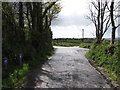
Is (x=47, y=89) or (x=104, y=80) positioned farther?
(x=104, y=80)

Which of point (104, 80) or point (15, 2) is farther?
point (15, 2)

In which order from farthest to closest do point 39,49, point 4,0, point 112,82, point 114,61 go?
point 39,49 < point 4,0 < point 114,61 < point 112,82

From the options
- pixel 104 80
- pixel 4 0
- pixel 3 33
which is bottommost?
pixel 104 80

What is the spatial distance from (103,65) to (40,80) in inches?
219

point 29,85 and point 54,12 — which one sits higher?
point 54,12

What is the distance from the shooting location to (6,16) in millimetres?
13055

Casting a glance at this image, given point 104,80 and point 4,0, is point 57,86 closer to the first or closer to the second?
point 104,80

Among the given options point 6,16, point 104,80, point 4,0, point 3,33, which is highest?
point 4,0

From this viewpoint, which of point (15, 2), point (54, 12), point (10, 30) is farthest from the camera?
point (54, 12)

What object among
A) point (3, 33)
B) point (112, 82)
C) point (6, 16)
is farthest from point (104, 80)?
point (6, 16)

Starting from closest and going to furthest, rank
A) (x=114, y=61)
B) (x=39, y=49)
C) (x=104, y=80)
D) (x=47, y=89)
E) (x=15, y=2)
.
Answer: (x=47, y=89), (x=104, y=80), (x=114, y=61), (x=15, y=2), (x=39, y=49)

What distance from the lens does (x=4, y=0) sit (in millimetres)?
14102

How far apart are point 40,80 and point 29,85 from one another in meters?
1.20

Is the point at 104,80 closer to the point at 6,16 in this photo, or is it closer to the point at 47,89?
the point at 47,89
